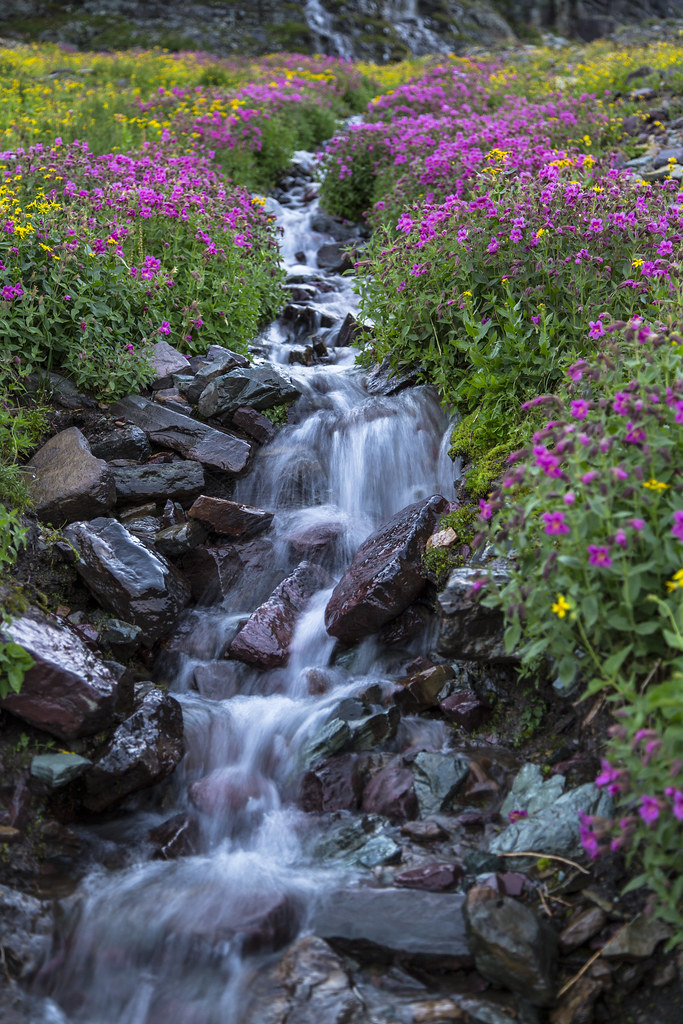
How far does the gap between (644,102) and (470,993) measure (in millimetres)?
13710

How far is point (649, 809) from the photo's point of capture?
2.68 m

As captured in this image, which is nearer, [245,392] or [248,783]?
[248,783]

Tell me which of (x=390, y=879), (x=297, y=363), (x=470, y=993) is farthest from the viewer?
(x=297, y=363)

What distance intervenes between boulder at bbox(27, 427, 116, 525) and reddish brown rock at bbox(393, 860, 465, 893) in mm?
3216

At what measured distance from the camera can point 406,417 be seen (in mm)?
6426

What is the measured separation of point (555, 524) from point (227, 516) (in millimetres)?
3061

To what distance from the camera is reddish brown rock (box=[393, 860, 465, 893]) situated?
3377mm

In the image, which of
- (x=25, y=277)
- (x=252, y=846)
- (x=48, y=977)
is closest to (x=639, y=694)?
(x=252, y=846)

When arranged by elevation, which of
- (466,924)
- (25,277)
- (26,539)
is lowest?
(466,924)

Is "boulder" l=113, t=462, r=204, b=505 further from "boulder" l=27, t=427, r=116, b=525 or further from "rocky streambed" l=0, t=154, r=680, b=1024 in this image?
"boulder" l=27, t=427, r=116, b=525

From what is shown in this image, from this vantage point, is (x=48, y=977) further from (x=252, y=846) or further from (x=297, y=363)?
(x=297, y=363)

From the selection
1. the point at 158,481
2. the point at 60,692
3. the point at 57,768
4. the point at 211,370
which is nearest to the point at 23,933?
the point at 57,768

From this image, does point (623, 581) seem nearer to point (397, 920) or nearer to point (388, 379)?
point (397, 920)

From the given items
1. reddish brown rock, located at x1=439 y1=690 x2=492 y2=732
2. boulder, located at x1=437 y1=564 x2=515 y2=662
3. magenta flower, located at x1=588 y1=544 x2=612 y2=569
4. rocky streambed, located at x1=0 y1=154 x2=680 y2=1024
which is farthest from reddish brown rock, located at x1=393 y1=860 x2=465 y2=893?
magenta flower, located at x1=588 y1=544 x2=612 y2=569
